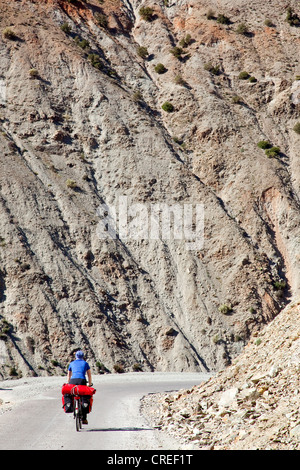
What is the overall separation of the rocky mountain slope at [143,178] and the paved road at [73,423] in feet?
27.0

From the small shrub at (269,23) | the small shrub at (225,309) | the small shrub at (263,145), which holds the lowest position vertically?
the small shrub at (225,309)

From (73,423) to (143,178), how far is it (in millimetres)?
28873

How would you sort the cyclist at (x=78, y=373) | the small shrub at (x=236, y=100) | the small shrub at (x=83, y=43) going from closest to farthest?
1. the cyclist at (x=78, y=373)
2. the small shrub at (x=236, y=100)
3. the small shrub at (x=83, y=43)

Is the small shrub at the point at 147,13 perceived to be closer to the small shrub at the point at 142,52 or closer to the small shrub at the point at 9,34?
the small shrub at the point at 142,52

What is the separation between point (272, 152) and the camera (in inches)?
1660

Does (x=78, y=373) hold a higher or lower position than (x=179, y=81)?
lower

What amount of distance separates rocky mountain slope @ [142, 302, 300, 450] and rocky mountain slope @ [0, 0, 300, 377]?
50.9 ft

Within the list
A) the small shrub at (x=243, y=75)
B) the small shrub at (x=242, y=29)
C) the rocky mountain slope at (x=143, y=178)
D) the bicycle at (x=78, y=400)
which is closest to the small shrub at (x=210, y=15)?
the rocky mountain slope at (x=143, y=178)

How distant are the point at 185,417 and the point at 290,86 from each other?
4167 centimetres

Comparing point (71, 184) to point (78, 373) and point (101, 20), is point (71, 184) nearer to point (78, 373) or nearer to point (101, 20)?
point (101, 20)

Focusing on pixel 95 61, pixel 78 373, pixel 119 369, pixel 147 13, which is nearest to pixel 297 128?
pixel 95 61

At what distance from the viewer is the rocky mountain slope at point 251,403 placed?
8141 millimetres

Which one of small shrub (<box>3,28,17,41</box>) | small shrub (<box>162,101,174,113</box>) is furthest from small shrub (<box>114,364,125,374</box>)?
small shrub (<box>3,28,17,41</box>)
